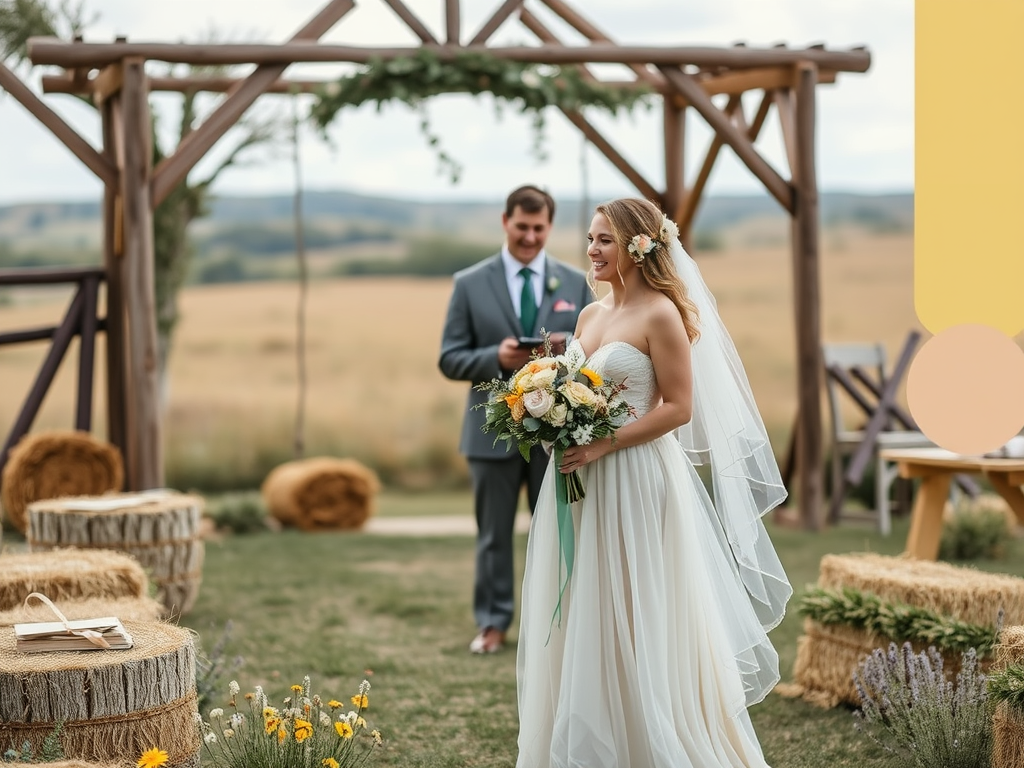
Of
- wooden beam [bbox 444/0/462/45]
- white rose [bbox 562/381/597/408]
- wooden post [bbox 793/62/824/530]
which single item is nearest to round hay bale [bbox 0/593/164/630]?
white rose [bbox 562/381/597/408]

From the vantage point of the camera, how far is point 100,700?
360cm

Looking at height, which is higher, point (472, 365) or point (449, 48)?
point (449, 48)

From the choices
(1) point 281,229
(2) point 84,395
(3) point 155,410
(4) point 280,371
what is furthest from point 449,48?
(1) point 281,229

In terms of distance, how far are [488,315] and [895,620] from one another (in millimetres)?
2391

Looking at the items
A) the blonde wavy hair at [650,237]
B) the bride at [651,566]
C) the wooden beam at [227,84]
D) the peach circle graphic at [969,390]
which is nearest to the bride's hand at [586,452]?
the bride at [651,566]

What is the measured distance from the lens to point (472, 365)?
5984mm

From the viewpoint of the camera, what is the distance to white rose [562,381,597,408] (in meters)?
3.84

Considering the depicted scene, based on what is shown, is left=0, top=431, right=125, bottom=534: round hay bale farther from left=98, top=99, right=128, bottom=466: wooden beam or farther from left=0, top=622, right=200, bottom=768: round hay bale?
left=0, top=622, right=200, bottom=768: round hay bale

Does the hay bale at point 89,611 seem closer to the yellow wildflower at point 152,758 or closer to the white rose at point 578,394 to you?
the yellow wildflower at point 152,758

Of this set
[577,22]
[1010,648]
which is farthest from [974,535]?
[1010,648]

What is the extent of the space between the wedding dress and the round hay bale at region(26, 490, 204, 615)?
287 centimetres

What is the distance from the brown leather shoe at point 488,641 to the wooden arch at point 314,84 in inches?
127

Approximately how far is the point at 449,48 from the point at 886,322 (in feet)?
32.3

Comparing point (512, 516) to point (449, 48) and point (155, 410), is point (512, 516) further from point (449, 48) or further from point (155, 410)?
point (449, 48)
